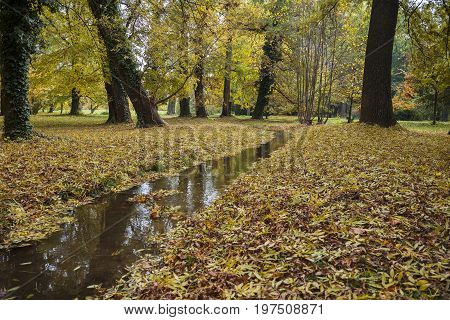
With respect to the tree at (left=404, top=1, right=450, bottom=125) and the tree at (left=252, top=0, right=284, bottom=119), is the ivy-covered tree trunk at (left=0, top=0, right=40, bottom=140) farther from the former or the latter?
the tree at (left=252, top=0, right=284, bottom=119)

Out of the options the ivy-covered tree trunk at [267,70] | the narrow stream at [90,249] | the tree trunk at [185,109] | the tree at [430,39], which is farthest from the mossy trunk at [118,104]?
the tree at [430,39]

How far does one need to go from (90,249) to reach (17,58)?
25.5 feet

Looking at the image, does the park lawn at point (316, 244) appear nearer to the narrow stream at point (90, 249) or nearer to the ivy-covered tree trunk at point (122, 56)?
the narrow stream at point (90, 249)

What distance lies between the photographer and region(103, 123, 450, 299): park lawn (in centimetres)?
257

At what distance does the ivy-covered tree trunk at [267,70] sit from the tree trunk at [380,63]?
1236 centimetres

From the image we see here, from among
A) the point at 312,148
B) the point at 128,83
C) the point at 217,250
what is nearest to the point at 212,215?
the point at 217,250

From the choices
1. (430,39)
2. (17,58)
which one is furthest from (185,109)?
(430,39)

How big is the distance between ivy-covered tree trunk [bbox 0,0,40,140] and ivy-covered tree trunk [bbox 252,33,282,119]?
16551 millimetres

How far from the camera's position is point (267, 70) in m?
24.5

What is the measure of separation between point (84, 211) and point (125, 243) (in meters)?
1.45

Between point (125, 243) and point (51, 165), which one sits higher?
point (51, 165)

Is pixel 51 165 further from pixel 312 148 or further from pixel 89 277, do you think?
pixel 312 148

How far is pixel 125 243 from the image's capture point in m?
3.92

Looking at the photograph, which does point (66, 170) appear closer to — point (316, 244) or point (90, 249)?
point (90, 249)
